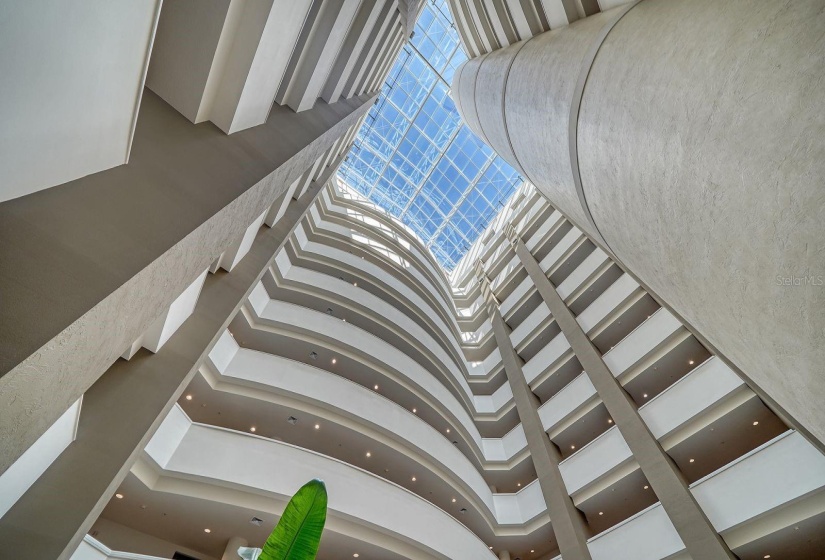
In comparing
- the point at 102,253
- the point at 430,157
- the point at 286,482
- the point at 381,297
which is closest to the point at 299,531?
the point at 102,253

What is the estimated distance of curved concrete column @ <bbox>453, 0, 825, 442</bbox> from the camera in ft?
5.24

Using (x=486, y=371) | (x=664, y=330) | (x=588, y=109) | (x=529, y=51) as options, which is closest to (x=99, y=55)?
(x=588, y=109)

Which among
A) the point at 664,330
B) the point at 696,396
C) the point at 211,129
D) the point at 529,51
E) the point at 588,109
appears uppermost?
the point at 664,330

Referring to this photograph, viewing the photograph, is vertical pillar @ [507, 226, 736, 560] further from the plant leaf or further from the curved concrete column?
the plant leaf

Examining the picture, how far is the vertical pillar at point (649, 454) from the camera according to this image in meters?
10.6

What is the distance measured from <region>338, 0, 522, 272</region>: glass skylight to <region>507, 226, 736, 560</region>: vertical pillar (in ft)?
59.3

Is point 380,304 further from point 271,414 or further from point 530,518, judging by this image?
point 530,518

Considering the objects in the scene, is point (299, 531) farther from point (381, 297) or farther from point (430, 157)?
point (430, 157)

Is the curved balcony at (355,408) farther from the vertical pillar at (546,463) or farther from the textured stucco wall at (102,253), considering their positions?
the textured stucco wall at (102,253)

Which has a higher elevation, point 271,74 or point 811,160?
point 271,74

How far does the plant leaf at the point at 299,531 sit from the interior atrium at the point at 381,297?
156 cm

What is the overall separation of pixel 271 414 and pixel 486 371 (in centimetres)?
1463

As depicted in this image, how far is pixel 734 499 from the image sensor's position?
10734mm

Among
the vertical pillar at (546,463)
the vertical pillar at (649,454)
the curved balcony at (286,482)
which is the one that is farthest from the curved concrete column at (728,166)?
the vertical pillar at (546,463)
